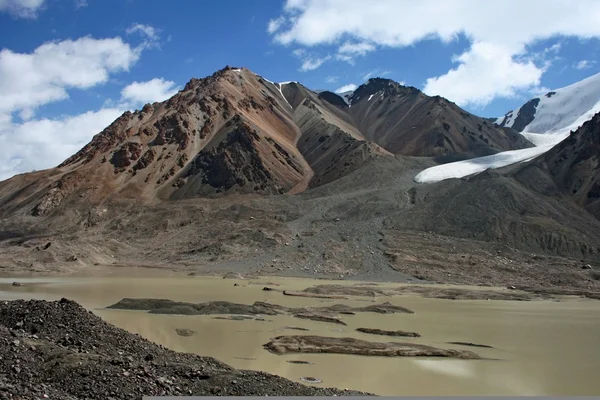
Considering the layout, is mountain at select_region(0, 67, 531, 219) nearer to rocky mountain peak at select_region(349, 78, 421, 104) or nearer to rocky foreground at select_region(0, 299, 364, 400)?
rocky mountain peak at select_region(349, 78, 421, 104)

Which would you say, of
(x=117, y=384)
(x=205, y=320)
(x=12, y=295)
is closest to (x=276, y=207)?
(x=12, y=295)

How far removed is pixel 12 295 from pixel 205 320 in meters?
16.7

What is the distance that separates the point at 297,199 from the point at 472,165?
39.9 meters

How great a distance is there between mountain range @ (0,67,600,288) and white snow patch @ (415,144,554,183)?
1.22 meters

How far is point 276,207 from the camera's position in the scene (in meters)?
90.9

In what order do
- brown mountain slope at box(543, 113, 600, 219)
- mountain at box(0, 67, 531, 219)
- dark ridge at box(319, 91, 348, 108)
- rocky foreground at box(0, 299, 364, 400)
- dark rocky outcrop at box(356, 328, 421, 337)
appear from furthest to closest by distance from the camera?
dark ridge at box(319, 91, 348, 108), mountain at box(0, 67, 531, 219), brown mountain slope at box(543, 113, 600, 219), dark rocky outcrop at box(356, 328, 421, 337), rocky foreground at box(0, 299, 364, 400)

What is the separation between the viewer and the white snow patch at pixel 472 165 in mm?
105438

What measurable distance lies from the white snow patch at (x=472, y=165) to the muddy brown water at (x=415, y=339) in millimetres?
60330

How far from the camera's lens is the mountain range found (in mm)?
65750

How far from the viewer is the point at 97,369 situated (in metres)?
12.3

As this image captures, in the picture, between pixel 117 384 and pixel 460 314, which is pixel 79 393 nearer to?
pixel 117 384

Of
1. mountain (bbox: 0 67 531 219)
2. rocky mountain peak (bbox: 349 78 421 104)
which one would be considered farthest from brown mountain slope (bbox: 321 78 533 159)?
mountain (bbox: 0 67 531 219)

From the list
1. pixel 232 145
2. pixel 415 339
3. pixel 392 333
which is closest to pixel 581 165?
pixel 232 145

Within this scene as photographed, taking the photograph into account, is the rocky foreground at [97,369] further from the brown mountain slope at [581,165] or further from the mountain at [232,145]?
the mountain at [232,145]
